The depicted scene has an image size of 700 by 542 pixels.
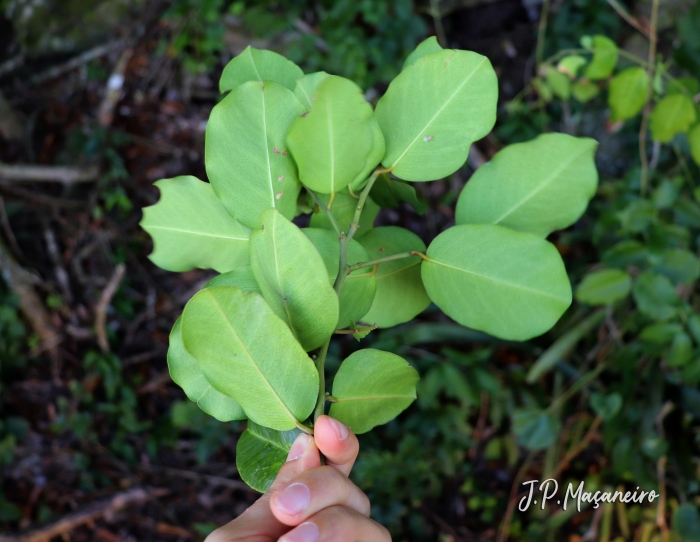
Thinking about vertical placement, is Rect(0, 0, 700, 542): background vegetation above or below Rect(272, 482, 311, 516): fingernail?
below

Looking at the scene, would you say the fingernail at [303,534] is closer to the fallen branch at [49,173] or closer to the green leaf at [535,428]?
the green leaf at [535,428]

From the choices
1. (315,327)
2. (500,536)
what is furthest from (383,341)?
(315,327)

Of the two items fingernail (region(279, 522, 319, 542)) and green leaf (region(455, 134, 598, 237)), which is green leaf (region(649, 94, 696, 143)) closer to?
green leaf (region(455, 134, 598, 237))

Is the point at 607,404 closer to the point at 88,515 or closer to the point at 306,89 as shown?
the point at 306,89

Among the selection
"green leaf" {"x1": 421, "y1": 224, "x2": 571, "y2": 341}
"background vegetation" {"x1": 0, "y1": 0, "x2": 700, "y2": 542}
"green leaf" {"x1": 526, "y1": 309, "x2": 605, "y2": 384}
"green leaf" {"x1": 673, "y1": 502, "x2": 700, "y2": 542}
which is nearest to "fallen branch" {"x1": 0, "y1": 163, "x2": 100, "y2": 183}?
"background vegetation" {"x1": 0, "y1": 0, "x2": 700, "y2": 542}

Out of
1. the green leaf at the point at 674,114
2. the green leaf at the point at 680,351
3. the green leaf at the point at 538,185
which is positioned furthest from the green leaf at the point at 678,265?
the green leaf at the point at 538,185

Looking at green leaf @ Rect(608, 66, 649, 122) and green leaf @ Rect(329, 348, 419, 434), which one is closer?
green leaf @ Rect(329, 348, 419, 434)

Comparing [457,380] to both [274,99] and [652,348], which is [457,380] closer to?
[652,348]
